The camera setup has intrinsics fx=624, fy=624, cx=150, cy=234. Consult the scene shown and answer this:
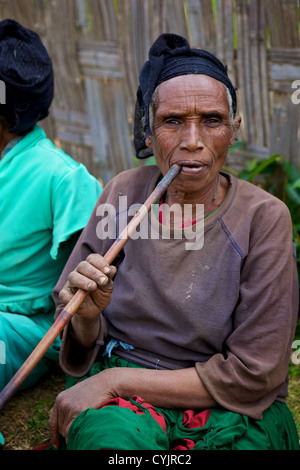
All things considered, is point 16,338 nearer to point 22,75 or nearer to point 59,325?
point 59,325

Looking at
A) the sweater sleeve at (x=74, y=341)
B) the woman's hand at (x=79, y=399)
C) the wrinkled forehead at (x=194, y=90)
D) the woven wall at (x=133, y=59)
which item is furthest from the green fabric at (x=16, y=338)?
the woven wall at (x=133, y=59)

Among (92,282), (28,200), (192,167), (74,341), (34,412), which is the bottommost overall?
(34,412)

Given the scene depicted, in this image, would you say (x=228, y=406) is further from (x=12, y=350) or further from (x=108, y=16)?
(x=108, y=16)

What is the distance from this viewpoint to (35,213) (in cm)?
317

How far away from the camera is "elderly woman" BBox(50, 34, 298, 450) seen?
2234mm

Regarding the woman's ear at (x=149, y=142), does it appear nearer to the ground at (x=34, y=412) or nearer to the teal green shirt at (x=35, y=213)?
the teal green shirt at (x=35, y=213)

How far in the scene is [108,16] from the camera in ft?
16.0

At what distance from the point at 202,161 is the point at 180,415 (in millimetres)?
956

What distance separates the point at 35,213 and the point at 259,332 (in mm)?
1417

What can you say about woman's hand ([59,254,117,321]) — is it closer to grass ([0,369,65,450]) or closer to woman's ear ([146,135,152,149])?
woman's ear ([146,135,152,149])

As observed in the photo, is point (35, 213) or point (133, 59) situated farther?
point (133, 59)

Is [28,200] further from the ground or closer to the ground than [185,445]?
further from the ground

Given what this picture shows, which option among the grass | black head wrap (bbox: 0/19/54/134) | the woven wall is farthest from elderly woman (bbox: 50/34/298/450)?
the woven wall

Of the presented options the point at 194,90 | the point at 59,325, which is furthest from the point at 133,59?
the point at 59,325
